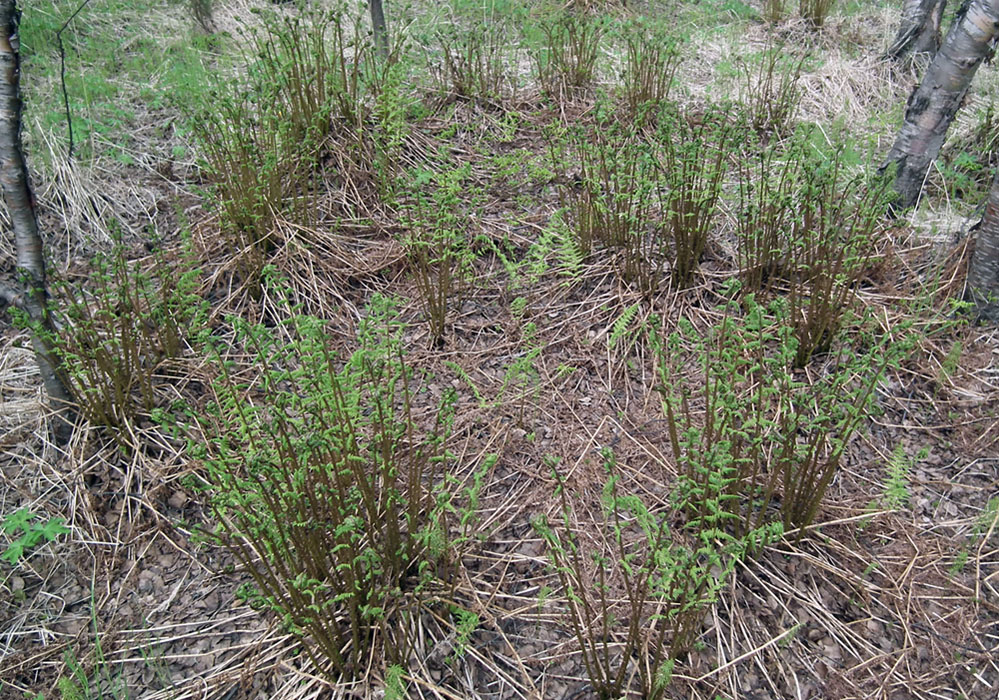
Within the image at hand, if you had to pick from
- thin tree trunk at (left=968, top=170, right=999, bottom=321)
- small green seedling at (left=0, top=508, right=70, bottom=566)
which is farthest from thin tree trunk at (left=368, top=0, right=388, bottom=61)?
thin tree trunk at (left=968, top=170, right=999, bottom=321)

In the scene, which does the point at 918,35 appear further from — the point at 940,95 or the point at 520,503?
the point at 520,503

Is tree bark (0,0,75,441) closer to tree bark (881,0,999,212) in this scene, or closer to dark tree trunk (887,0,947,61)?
tree bark (881,0,999,212)

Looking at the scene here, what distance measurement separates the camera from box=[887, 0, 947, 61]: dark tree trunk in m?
5.34

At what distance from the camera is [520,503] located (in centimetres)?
281

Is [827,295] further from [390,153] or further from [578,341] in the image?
[390,153]

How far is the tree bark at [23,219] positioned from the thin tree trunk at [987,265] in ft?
13.2

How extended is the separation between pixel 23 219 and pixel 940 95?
14.0 ft

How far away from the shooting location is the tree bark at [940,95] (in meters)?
3.42

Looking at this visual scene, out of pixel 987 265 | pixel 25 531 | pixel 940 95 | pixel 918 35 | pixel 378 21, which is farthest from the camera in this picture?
pixel 918 35

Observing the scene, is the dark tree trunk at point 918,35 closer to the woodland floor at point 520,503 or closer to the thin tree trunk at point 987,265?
the woodland floor at point 520,503

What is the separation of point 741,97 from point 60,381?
4.46 m

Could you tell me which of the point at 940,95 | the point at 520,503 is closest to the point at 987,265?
the point at 940,95

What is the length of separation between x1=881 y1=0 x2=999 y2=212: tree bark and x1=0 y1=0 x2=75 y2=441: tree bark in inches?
149

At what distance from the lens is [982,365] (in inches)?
125
